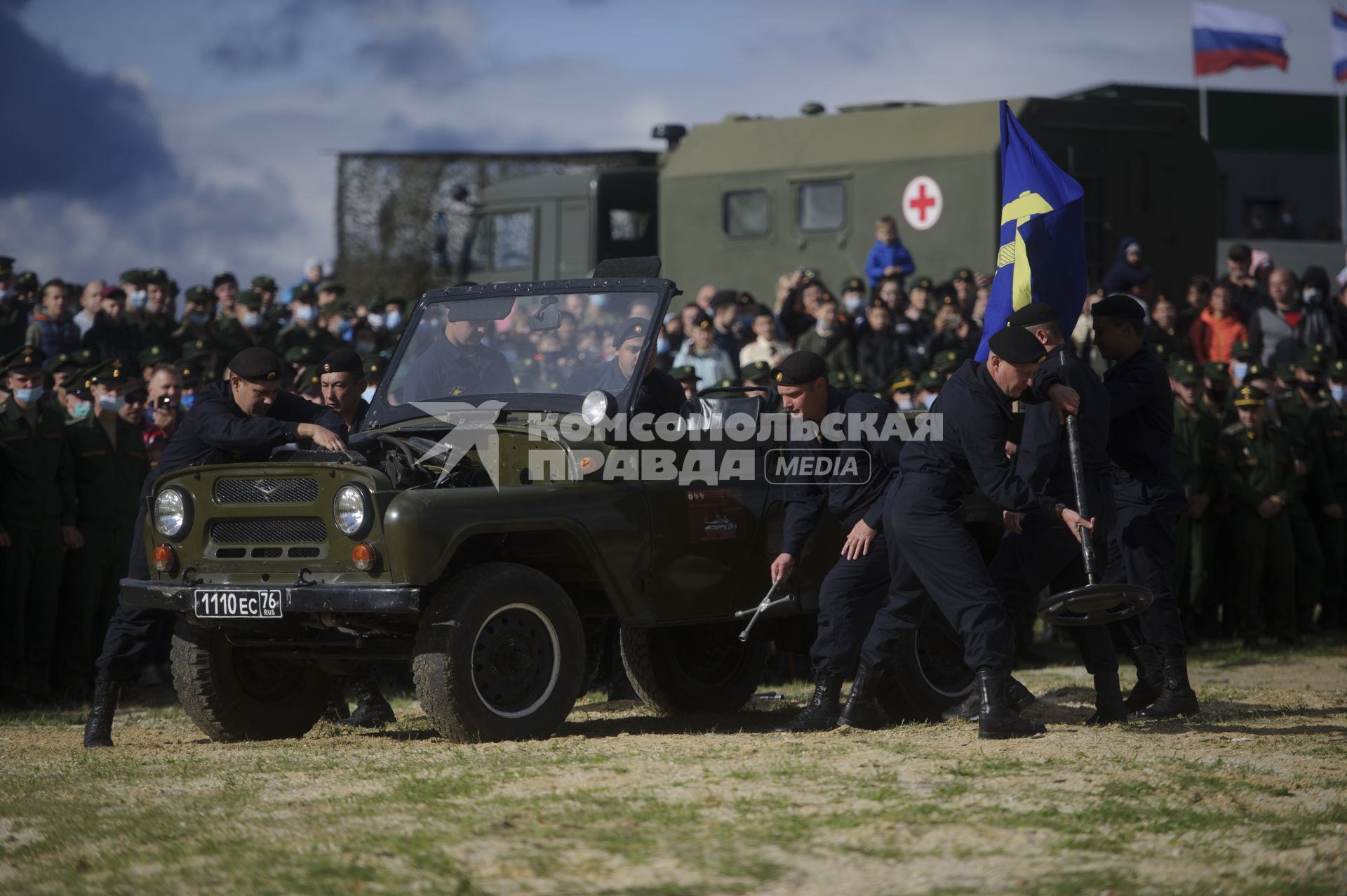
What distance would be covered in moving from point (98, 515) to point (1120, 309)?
6.71 meters

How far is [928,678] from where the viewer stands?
370 inches

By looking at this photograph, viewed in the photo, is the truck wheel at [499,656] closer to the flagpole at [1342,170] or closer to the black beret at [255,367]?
the black beret at [255,367]

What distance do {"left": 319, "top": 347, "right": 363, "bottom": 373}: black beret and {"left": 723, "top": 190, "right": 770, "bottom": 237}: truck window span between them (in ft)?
34.3

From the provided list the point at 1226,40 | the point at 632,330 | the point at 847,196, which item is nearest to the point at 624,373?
the point at 632,330

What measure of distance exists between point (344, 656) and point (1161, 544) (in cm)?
411

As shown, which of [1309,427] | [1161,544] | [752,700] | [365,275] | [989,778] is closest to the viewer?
[989,778]

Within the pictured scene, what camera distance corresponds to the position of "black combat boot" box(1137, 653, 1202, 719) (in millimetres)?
8930

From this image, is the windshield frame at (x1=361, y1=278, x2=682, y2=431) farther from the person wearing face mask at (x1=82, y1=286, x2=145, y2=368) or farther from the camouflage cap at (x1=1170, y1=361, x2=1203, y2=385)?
the camouflage cap at (x1=1170, y1=361, x2=1203, y2=385)

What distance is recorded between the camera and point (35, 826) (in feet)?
20.7

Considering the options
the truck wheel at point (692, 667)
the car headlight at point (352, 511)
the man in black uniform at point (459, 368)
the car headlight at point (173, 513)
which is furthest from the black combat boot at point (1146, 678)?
the car headlight at point (173, 513)

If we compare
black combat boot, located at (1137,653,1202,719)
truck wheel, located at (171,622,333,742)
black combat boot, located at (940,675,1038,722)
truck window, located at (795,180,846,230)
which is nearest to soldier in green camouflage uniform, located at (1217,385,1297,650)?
black combat boot, located at (940,675,1038,722)

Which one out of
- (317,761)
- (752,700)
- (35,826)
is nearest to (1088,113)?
(752,700)

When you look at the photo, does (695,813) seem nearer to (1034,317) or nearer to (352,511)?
(352,511)

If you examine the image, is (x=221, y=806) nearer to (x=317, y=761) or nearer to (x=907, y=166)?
(x=317, y=761)
